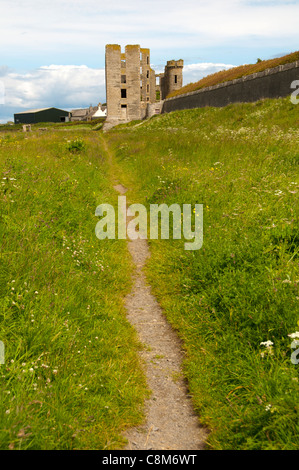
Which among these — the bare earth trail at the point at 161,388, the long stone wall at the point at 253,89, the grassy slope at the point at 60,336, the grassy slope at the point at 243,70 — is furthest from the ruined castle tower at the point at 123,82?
the bare earth trail at the point at 161,388

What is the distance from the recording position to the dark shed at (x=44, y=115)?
4680 inches

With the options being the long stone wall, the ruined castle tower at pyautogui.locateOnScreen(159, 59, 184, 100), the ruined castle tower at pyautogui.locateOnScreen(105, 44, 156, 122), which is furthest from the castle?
the long stone wall

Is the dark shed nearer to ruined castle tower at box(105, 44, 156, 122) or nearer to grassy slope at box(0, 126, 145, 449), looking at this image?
ruined castle tower at box(105, 44, 156, 122)

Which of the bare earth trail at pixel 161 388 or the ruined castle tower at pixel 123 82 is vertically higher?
the ruined castle tower at pixel 123 82

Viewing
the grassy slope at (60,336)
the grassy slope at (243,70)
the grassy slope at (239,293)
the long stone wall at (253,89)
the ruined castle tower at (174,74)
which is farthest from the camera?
the ruined castle tower at (174,74)

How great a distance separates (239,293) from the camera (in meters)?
4.47

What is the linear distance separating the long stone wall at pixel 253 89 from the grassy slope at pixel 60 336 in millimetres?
21316

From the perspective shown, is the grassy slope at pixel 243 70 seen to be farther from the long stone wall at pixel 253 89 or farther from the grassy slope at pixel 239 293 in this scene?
the grassy slope at pixel 239 293

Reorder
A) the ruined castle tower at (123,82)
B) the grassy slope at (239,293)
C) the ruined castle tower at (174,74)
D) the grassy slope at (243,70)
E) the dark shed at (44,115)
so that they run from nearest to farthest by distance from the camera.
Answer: the grassy slope at (239,293) < the grassy slope at (243,70) < the ruined castle tower at (123,82) < the ruined castle tower at (174,74) < the dark shed at (44,115)

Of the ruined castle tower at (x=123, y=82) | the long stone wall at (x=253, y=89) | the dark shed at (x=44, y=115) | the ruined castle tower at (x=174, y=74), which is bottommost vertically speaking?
the long stone wall at (x=253, y=89)

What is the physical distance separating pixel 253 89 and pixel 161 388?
2805 cm

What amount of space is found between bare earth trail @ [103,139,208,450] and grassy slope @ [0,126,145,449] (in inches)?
6.1

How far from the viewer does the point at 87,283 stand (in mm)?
5199
